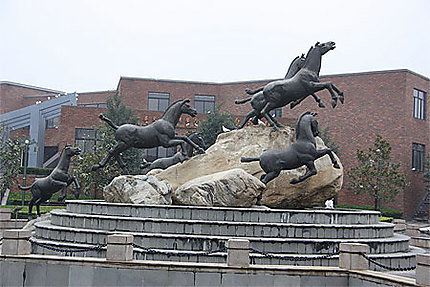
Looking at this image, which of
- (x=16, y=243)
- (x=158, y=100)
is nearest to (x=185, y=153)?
(x=16, y=243)

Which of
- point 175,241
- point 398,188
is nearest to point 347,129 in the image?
point 398,188

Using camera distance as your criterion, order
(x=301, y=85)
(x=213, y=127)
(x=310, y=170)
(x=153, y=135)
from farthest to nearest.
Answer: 1. (x=213, y=127)
2. (x=153, y=135)
3. (x=301, y=85)
4. (x=310, y=170)

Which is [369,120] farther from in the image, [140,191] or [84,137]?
[140,191]

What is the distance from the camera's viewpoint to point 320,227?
1159 centimetres

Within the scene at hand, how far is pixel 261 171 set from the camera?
15.8 m

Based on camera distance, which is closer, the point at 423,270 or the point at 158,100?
the point at 423,270

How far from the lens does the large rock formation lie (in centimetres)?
1558

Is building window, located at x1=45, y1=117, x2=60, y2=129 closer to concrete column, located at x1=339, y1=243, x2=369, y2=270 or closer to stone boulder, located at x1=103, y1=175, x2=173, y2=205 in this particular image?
stone boulder, located at x1=103, y1=175, x2=173, y2=205

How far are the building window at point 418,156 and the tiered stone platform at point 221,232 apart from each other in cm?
2658

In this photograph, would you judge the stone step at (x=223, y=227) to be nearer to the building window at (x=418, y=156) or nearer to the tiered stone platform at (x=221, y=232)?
the tiered stone platform at (x=221, y=232)

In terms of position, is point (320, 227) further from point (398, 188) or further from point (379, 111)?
point (379, 111)

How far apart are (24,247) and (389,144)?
2937cm

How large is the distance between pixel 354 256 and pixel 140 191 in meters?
6.15

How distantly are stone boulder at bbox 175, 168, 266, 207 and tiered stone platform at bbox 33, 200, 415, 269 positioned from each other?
4.65ft
